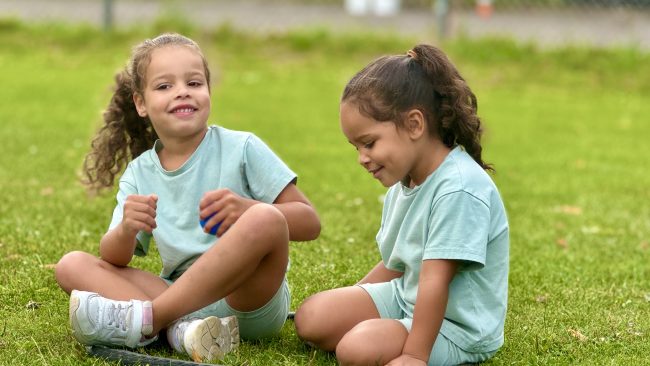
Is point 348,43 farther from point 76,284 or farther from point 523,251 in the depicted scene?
point 76,284

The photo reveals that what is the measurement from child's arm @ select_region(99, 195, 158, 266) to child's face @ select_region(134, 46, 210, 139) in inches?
14.4

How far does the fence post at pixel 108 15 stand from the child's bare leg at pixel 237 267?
32.2 feet

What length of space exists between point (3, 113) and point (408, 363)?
22.0 ft

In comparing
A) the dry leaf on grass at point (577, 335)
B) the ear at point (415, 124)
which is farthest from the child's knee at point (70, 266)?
the dry leaf on grass at point (577, 335)

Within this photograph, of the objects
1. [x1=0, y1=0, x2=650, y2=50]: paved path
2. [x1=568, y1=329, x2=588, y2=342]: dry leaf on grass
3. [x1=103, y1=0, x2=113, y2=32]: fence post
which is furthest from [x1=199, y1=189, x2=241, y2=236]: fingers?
[x1=103, y1=0, x2=113, y2=32]: fence post

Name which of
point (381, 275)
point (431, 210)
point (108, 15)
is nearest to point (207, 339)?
point (381, 275)

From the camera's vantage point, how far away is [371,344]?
10.5ft

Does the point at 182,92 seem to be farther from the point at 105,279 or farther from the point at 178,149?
the point at 105,279

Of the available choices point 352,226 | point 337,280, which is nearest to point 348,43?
point 352,226

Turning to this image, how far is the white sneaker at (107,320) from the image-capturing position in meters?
3.30

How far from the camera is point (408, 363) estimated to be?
3.13m

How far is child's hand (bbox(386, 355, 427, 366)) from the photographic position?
313 cm

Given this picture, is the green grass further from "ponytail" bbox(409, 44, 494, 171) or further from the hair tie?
the hair tie

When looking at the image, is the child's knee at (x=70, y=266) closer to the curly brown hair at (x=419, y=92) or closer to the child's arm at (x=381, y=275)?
the child's arm at (x=381, y=275)
